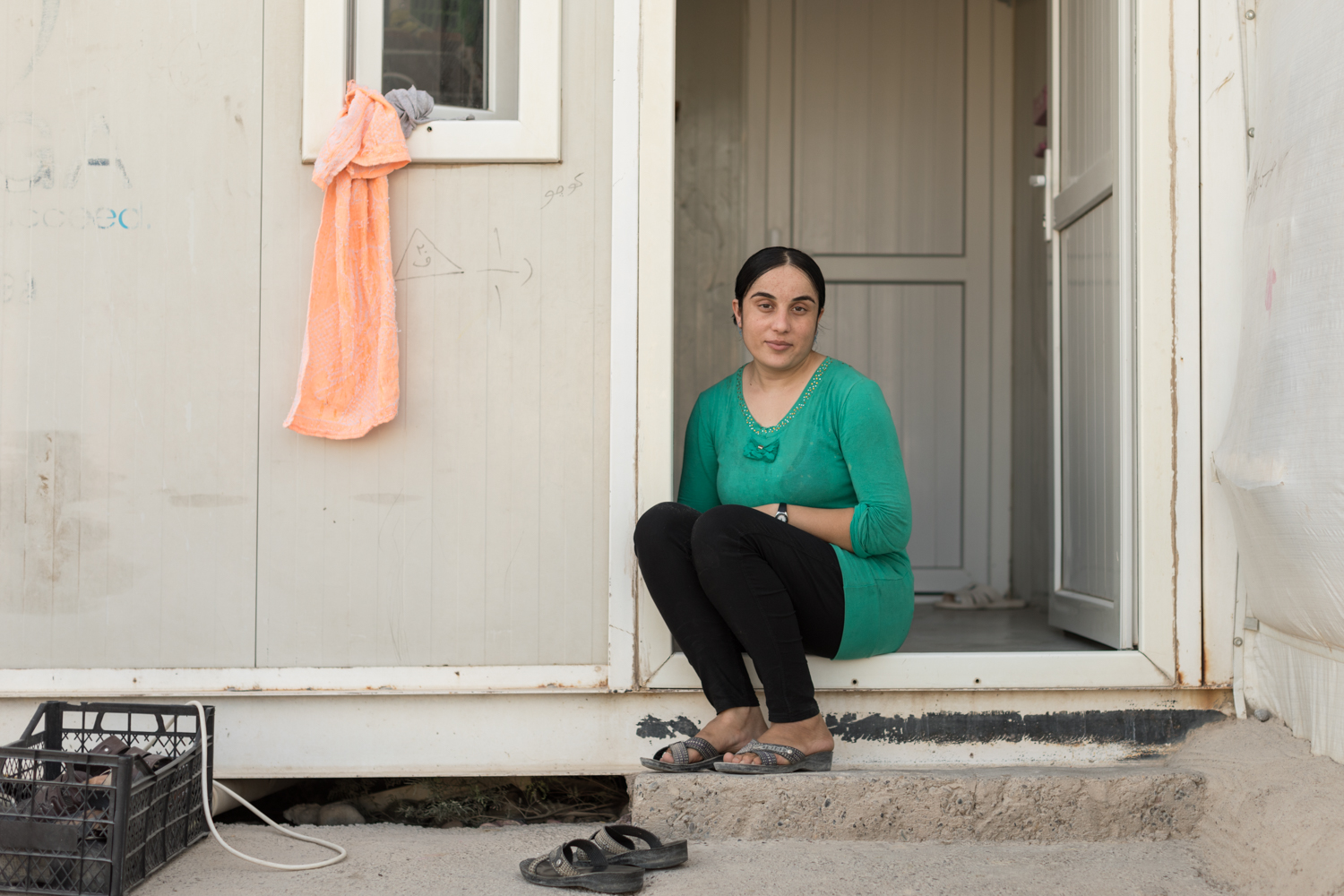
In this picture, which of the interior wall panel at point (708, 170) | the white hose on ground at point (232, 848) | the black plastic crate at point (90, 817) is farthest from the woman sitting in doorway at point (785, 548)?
the interior wall panel at point (708, 170)

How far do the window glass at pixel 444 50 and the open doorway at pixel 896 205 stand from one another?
142 centimetres

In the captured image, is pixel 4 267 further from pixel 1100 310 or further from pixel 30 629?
pixel 1100 310

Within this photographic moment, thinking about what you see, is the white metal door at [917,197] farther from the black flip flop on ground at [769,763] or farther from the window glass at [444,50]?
the black flip flop on ground at [769,763]

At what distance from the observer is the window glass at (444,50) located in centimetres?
246

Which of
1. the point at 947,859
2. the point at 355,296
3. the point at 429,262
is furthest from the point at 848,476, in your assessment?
the point at 355,296

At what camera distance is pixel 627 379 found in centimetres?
238

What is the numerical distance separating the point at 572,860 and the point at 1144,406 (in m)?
1.65

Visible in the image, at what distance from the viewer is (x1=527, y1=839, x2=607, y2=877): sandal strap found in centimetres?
193

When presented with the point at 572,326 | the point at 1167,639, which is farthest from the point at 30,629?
the point at 1167,639

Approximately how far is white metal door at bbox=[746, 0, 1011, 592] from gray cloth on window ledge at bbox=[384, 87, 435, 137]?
5.45ft

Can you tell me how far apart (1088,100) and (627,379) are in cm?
152

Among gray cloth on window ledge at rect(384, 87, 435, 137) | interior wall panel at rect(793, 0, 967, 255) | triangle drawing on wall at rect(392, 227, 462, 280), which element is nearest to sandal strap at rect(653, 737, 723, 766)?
triangle drawing on wall at rect(392, 227, 462, 280)

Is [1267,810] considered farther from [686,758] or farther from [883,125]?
[883,125]

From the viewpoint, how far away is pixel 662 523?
7.36ft
